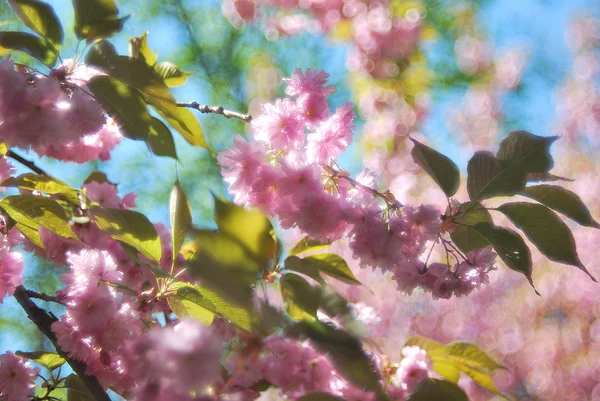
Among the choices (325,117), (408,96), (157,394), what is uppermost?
(408,96)

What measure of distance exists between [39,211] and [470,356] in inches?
24.9

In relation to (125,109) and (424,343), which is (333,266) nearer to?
(424,343)

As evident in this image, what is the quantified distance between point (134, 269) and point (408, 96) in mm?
2411

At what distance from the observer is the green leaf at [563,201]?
68 cm

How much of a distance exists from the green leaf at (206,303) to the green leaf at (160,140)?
17 centimetres

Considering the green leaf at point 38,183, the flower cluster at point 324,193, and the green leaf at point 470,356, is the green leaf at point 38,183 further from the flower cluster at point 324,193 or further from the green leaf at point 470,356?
the green leaf at point 470,356

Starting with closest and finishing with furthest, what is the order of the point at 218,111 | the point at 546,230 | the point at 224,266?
the point at 224,266 → the point at 546,230 → the point at 218,111

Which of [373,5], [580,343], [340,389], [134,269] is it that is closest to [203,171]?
[373,5]

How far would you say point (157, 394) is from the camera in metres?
0.39

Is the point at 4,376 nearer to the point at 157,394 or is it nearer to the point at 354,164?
the point at 157,394

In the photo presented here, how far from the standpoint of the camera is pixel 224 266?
0.95 feet

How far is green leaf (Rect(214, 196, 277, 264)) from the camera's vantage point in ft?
1.11

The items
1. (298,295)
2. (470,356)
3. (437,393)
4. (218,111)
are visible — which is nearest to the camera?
(437,393)

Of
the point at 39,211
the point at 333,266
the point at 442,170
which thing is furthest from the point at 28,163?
the point at 442,170
